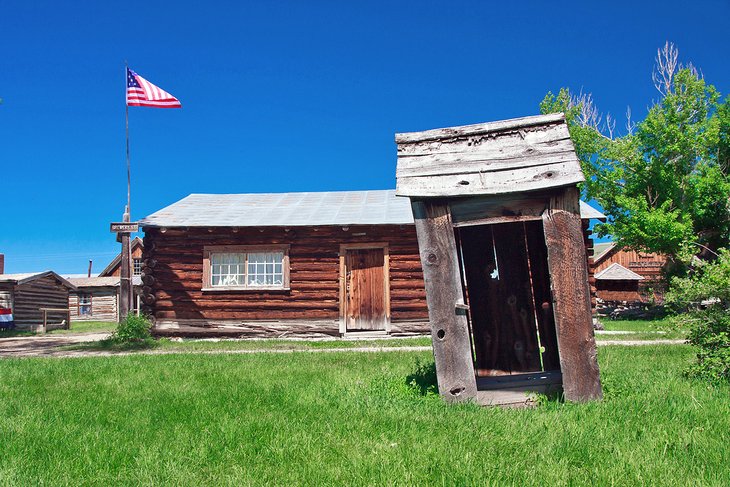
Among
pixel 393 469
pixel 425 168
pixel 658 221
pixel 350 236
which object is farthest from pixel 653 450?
pixel 658 221

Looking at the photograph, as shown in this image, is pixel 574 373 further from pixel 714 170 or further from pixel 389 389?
pixel 714 170

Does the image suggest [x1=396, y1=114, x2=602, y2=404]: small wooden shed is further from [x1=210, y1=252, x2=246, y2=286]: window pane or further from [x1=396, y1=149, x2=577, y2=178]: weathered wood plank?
[x1=210, y1=252, x2=246, y2=286]: window pane

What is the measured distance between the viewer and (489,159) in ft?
17.5

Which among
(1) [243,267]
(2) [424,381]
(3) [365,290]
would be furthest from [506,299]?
(1) [243,267]

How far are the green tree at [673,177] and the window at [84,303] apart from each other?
33410 mm

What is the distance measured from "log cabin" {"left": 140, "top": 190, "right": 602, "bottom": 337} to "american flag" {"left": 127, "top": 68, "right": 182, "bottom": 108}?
11.1ft

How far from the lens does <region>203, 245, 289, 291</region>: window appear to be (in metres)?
16.0

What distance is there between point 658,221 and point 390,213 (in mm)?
14568

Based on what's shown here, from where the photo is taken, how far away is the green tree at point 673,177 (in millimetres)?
24438

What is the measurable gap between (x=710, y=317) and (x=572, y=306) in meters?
2.56

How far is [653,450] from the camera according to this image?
361 centimetres

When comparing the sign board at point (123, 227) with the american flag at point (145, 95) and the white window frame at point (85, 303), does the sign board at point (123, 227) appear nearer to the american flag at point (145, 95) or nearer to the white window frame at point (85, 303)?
the american flag at point (145, 95)

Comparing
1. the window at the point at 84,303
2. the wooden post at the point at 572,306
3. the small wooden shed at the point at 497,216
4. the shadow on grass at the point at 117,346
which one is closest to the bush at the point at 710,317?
the small wooden shed at the point at 497,216

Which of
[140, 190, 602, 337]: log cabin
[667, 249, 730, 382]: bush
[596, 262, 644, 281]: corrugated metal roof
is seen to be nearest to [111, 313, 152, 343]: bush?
[140, 190, 602, 337]: log cabin
